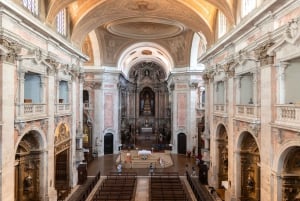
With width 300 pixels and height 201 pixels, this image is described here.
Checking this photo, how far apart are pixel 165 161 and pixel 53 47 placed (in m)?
16.5

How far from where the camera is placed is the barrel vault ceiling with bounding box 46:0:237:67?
19.5 meters

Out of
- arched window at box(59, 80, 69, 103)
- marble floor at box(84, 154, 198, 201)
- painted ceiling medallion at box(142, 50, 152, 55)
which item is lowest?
marble floor at box(84, 154, 198, 201)

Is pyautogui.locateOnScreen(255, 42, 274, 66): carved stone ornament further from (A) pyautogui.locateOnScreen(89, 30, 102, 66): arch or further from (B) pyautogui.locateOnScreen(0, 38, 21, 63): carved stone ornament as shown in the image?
(A) pyautogui.locateOnScreen(89, 30, 102, 66): arch

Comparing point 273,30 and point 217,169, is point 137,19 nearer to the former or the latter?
point 217,169

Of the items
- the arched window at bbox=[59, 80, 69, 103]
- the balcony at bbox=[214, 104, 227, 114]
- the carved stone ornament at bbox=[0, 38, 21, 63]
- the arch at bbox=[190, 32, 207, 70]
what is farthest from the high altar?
the carved stone ornament at bbox=[0, 38, 21, 63]

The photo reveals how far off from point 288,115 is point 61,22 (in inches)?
561

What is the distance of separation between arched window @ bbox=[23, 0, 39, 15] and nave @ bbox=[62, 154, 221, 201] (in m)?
9.82

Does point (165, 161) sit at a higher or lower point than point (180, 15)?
lower

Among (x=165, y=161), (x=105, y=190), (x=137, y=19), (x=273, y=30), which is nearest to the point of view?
(x=273, y=30)

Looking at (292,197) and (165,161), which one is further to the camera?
(165,161)

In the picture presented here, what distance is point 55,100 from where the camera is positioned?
17.3 m

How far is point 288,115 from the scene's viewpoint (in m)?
10.2

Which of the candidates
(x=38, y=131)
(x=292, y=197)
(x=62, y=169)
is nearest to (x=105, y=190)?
(x=62, y=169)

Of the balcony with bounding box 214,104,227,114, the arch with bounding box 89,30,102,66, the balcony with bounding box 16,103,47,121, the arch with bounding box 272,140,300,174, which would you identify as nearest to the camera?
the arch with bounding box 272,140,300,174
